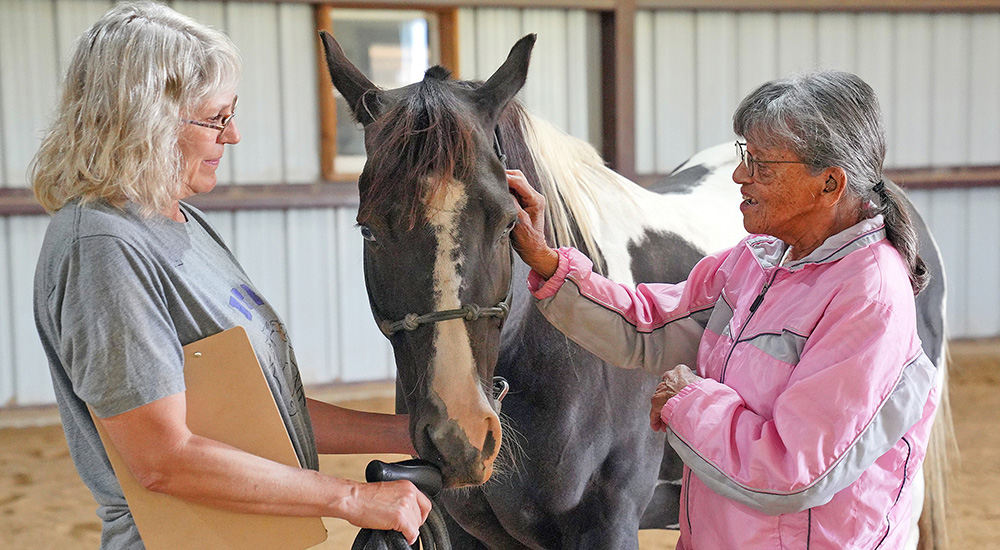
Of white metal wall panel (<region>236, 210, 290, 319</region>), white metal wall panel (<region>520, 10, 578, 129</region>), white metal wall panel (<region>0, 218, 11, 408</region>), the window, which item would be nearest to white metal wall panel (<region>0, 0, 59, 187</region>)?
white metal wall panel (<region>0, 218, 11, 408</region>)

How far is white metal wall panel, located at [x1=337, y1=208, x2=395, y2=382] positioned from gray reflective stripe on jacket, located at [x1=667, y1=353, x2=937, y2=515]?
15.2ft

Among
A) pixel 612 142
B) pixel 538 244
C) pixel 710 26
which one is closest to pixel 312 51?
pixel 612 142

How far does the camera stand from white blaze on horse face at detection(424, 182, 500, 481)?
1.16m

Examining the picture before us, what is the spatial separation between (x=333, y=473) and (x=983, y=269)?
17.9 ft

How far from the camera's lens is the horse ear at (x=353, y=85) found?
54.7 inches

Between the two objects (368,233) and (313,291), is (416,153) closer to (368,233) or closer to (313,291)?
(368,233)

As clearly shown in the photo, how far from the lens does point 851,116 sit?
1.14 m

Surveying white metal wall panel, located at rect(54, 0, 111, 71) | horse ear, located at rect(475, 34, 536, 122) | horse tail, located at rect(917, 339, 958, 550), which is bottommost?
horse tail, located at rect(917, 339, 958, 550)

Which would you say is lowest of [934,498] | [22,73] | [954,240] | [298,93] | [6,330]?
[934,498]

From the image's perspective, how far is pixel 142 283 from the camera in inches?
40.8

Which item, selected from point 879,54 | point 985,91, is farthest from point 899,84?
point 985,91

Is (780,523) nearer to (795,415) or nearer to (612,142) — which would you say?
(795,415)

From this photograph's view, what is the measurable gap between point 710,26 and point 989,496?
3.82 metres

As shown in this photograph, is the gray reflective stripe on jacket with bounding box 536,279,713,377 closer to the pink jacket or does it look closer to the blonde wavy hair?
the pink jacket
